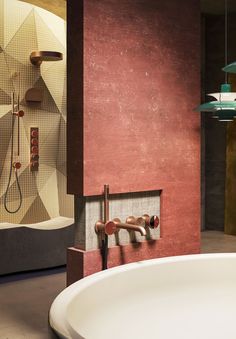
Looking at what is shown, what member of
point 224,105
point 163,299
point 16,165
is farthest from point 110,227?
point 16,165

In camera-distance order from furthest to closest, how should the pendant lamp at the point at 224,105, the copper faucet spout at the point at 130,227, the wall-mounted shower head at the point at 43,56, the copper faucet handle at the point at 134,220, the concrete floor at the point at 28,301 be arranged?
1. the wall-mounted shower head at the point at 43,56
2. the concrete floor at the point at 28,301
3. the copper faucet handle at the point at 134,220
4. the copper faucet spout at the point at 130,227
5. the pendant lamp at the point at 224,105

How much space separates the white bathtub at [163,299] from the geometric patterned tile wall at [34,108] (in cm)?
265

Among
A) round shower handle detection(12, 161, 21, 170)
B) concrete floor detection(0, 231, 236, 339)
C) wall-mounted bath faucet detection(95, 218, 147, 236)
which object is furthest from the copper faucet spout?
round shower handle detection(12, 161, 21, 170)

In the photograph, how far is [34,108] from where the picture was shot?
186 inches

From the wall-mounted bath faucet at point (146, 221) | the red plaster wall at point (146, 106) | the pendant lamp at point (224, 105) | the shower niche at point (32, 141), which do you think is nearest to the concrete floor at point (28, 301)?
the shower niche at point (32, 141)

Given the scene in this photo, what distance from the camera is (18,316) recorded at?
11.1ft

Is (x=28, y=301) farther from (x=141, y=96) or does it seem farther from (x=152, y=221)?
(x=141, y=96)

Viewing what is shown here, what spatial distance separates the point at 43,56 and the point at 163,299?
2918 millimetres

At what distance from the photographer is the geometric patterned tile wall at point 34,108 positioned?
454 centimetres

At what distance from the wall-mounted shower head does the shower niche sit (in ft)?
0.03

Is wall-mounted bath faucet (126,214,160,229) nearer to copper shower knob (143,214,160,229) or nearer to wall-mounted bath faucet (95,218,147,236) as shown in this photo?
copper shower knob (143,214,160,229)

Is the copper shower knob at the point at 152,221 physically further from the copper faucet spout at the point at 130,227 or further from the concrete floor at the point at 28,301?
the concrete floor at the point at 28,301

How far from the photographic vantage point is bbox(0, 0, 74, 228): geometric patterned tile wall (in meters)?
4.54

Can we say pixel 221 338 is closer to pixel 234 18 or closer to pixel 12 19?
pixel 12 19
